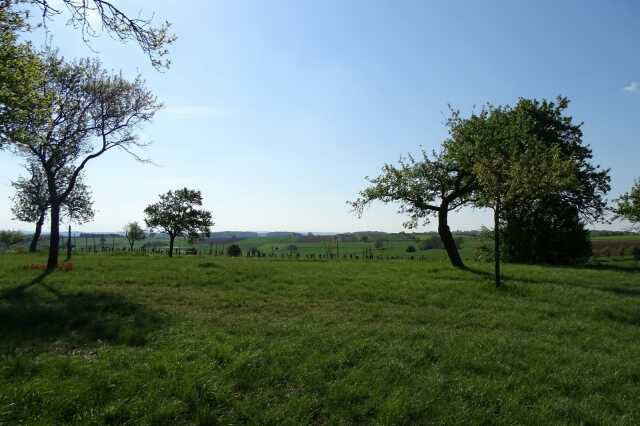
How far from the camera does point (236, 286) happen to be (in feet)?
56.4

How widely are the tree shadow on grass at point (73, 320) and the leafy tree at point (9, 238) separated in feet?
261

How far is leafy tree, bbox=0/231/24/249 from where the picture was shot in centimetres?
7453

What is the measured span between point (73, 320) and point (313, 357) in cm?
728

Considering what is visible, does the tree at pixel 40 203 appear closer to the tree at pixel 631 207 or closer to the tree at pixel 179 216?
the tree at pixel 179 216

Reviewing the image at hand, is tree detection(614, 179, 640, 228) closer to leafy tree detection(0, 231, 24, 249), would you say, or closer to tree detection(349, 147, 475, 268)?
tree detection(349, 147, 475, 268)

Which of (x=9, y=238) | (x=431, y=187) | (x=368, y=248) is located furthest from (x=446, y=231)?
(x=9, y=238)

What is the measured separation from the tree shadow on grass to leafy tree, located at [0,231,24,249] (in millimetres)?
A: 79420

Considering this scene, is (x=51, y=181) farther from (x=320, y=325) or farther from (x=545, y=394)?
(x=545, y=394)

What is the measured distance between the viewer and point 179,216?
50.0 meters

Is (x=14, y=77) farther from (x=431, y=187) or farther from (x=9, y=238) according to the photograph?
(x=9, y=238)

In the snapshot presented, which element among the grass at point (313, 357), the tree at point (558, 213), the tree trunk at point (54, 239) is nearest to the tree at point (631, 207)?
the tree at point (558, 213)

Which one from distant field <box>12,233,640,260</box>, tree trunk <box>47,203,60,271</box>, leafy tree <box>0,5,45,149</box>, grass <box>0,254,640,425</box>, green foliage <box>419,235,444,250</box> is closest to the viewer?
grass <box>0,254,640,425</box>

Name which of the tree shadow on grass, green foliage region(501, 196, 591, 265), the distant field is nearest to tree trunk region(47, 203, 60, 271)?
the tree shadow on grass

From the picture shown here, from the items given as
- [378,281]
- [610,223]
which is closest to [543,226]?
[610,223]
